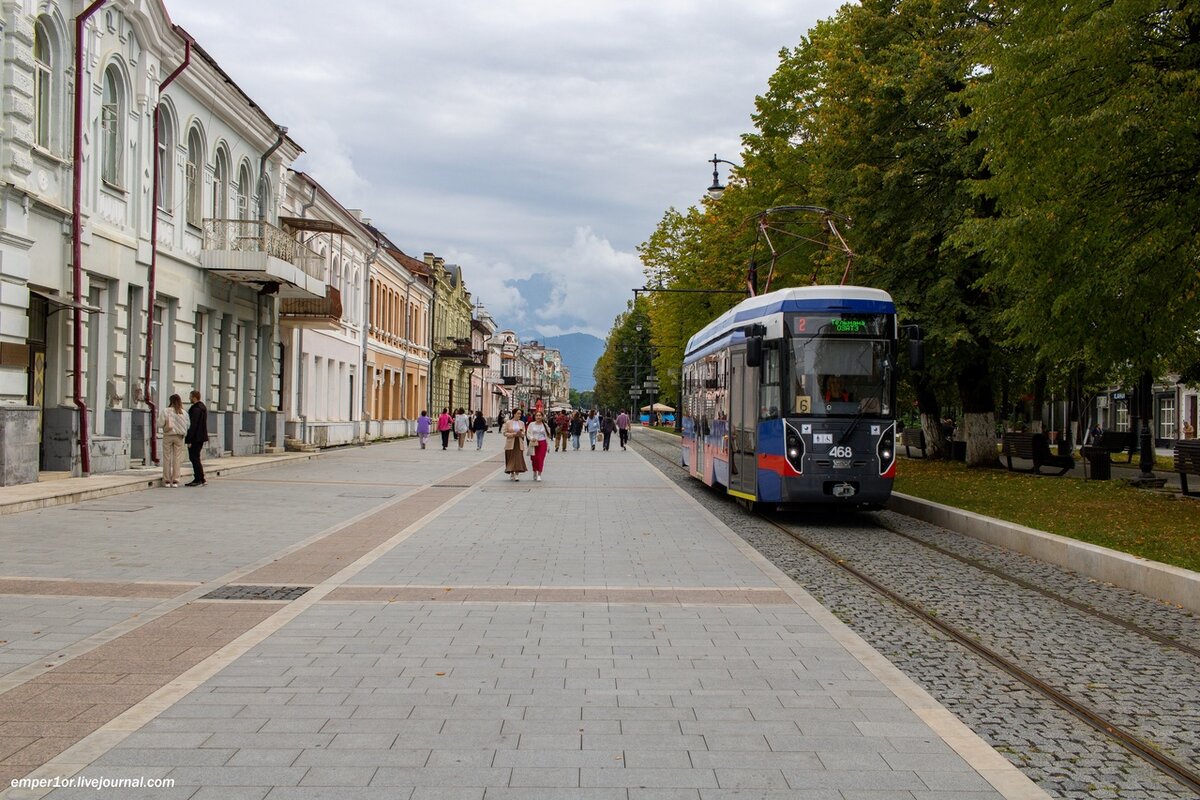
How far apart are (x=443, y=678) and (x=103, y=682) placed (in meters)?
1.87

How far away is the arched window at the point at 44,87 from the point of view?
17469 millimetres

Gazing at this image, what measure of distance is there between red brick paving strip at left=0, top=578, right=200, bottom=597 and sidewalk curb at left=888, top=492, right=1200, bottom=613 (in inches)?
342

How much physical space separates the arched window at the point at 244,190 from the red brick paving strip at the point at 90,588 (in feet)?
68.6

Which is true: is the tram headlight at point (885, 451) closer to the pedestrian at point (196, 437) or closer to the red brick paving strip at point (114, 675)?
the red brick paving strip at point (114, 675)

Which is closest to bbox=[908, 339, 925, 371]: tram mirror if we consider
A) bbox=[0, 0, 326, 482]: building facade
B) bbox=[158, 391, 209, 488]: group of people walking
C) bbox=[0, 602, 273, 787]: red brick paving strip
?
bbox=[0, 602, 273, 787]: red brick paving strip

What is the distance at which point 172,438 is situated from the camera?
18.7 m

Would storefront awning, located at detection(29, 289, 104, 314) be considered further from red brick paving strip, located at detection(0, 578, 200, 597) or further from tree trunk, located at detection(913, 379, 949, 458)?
tree trunk, located at detection(913, 379, 949, 458)

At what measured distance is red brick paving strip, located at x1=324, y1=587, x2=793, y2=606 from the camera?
8.84 meters

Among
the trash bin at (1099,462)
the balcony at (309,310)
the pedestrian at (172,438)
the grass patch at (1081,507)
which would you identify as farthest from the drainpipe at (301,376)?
the trash bin at (1099,462)

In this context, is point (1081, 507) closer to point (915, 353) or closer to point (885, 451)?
point (885, 451)

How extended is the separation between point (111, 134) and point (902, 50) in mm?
17361

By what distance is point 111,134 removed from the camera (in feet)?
66.9

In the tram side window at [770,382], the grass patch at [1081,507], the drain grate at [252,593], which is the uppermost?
the tram side window at [770,382]

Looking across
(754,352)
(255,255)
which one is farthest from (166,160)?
(754,352)
